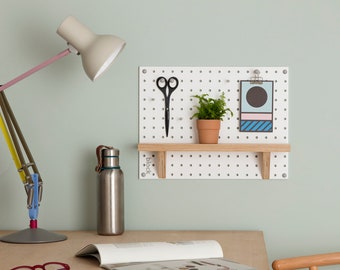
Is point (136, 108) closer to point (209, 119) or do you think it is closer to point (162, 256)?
point (209, 119)

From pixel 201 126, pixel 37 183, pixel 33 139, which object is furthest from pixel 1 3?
pixel 201 126

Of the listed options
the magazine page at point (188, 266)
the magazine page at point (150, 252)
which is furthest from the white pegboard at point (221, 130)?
the magazine page at point (188, 266)

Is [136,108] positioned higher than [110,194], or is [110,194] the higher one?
[136,108]

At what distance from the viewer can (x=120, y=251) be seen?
1.55 metres

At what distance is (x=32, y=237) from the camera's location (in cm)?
186

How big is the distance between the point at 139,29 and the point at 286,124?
1.90 ft

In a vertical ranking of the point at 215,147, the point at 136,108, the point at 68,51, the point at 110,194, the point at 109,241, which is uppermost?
the point at 68,51

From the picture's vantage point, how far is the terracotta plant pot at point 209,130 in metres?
2.04

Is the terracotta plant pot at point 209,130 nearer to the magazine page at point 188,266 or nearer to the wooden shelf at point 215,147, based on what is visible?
the wooden shelf at point 215,147

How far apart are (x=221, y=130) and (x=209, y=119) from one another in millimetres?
100

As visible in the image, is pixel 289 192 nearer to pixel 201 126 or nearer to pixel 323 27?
pixel 201 126

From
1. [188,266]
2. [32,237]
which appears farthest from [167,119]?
[188,266]

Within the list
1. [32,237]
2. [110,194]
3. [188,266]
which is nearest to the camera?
[188,266]

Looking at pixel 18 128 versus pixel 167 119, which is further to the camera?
pixel 167 119
